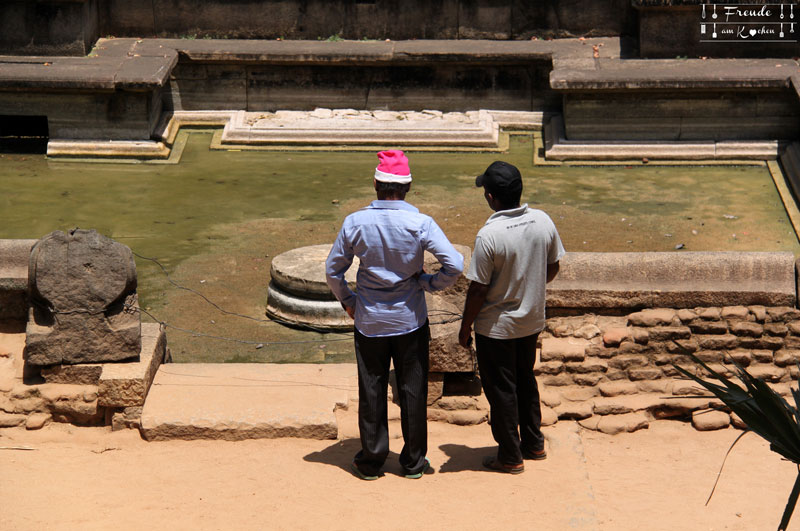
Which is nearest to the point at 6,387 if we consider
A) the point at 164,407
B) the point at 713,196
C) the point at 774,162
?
the point at 164,407

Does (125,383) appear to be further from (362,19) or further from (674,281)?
(362,19)

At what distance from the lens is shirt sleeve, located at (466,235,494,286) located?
5.30 meters

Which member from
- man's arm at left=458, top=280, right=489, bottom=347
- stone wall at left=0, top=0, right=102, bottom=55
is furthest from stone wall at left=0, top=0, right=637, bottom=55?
man's arm at left=458, top=280, right=489, bottom=347

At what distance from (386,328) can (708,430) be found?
2.39 metres

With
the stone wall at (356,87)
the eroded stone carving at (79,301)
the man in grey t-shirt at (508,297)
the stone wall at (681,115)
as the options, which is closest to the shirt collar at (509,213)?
the man in grey t-shirt at (508,297)

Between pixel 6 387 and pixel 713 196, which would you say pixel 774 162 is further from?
pixel 6 387

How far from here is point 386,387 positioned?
18.1 ft

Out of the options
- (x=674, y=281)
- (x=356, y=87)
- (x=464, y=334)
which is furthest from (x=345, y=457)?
(x=356, y=87)

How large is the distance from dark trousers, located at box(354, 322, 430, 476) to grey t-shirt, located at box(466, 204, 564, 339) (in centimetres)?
38

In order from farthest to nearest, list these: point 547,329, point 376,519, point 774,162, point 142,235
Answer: point 774,162 < point 142,235 < point 547,329 < point 376,519

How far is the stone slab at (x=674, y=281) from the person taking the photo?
6.73 meters

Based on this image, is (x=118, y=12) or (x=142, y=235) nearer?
(x=142, y=235)

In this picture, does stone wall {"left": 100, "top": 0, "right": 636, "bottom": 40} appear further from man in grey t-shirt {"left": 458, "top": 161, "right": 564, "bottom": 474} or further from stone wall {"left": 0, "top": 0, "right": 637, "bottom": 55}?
man in grey t-shirt {"left": 458, "top": 161, "right": 564, "bottom": 474}

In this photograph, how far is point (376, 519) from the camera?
5.15m
